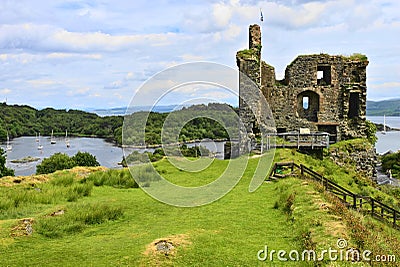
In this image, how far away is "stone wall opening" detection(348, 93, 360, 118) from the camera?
92.6 feet

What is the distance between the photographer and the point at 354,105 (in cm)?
2866

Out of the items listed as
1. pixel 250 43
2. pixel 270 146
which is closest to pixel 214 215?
pixel 270 146

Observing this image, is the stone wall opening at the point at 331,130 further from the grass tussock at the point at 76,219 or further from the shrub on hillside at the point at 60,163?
the shrub on hillside at the point at 60,163

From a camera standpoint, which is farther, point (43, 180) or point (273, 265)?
point (43, 180)

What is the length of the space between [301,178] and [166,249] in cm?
859

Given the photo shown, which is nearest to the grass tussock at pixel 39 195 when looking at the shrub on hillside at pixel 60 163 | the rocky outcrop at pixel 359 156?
the rocky outcrop at pixel 359 156

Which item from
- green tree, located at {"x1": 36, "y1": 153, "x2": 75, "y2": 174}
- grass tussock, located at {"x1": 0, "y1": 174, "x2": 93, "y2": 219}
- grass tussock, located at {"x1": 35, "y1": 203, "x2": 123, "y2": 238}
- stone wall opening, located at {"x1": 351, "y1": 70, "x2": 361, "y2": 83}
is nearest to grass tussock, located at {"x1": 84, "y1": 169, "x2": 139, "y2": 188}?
grass tussock, located at {"x1": 0, "y1": 174, "x2": 93, "y2": 219}

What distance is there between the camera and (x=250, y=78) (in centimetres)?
2569

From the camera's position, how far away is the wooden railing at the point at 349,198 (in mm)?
14085

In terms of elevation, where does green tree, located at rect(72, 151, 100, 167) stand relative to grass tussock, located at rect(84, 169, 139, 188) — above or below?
below

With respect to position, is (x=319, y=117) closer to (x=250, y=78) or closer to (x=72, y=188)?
(x=250, y=78)

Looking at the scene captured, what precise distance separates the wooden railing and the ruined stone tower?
11.4 metres

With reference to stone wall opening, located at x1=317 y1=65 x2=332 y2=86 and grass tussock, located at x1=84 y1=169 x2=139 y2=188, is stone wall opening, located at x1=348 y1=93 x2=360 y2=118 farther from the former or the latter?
grass tussock, located at x1=84 y1=169 x2=139 y2=188

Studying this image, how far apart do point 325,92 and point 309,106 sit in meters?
1.63
